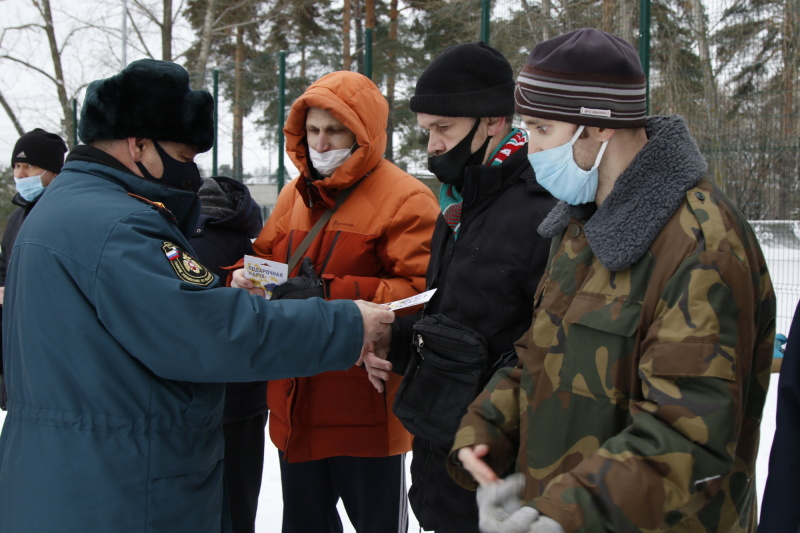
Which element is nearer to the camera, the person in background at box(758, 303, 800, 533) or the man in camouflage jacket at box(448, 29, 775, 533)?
the man in camouflage jacket at box(448, 29, 775, 533)

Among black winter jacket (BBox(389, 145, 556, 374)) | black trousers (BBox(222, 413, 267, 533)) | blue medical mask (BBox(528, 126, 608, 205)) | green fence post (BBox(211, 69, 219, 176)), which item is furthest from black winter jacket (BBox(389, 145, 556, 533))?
green fence post (BBox(211, 69, 219, 176))

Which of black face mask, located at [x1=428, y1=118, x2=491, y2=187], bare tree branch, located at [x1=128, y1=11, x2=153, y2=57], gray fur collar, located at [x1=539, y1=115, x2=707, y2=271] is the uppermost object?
bare tree branch, located at [x1=128, y1=11, x2=153, y2=57]

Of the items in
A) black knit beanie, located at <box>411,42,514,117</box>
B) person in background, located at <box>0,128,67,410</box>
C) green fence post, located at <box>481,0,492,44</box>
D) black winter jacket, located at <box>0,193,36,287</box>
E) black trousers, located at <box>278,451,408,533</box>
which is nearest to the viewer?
black knit beanie, located at <box>411,42,514,117</box>

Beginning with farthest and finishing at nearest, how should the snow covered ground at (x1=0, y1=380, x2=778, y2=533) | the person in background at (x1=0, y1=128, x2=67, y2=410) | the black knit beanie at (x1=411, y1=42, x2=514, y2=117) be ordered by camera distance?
the person in background at (x1=0, y1=128, x2=67, y2=410) < the snow covered ground at (x1=0, y1=380, x2=778, y2=533) < the black knit beanie at (x1=411, y1=42, x2=514, y2=117)

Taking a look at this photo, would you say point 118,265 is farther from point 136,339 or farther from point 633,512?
point 633,512

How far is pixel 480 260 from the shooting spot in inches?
79.9

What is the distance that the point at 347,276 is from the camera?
2.55m

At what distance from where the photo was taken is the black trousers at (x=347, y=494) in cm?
267

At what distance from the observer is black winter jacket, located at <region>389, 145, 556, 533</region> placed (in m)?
1.98

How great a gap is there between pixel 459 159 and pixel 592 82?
2.57 ft

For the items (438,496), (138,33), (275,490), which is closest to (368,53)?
(275,490)

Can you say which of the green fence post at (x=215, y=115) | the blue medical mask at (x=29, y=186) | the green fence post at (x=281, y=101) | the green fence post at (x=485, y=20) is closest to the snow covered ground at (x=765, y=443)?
the blue medical mask at (x=29, y=186)

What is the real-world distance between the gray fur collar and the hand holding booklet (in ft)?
4.44

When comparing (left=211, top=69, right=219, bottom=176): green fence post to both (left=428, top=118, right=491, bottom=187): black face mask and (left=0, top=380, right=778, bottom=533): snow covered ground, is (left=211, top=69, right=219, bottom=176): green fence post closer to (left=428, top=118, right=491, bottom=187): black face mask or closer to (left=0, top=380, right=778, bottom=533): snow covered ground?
(left=0, top=380, right=778, bottom=533): snow covered ground
